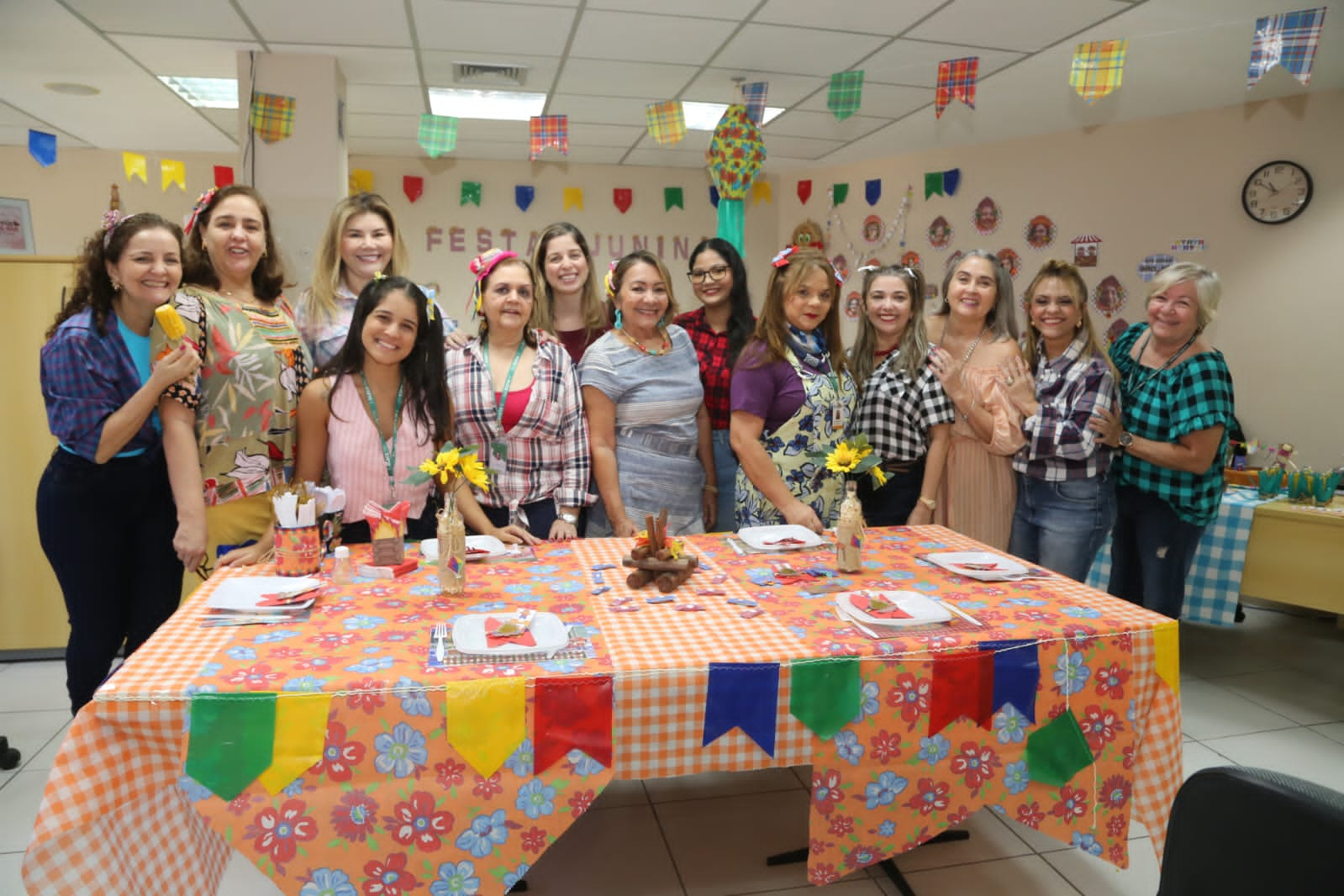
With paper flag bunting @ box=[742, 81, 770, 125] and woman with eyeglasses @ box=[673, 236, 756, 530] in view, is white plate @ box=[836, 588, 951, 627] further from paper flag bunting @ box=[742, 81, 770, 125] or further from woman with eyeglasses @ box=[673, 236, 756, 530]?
paper flag bunting @ box=[742, 81, 770, 125]

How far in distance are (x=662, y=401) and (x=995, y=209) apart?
14.9ft

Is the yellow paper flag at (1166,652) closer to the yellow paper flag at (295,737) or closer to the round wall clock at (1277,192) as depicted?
the yellow paper flag at (295,737)

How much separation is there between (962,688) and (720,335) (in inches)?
65.5

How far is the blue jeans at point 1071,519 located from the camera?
110 inches

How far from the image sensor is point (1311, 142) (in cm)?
489

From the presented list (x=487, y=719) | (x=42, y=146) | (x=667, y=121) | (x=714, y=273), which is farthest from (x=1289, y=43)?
(x=42, y=146)

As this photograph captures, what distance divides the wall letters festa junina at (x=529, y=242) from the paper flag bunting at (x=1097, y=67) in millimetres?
3746

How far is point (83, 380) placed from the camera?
215cm

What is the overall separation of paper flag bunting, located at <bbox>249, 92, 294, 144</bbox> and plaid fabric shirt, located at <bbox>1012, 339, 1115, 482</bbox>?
4.12 metres

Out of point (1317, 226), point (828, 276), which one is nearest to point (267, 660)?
point (828, 276)

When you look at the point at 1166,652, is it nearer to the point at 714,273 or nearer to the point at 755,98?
the point at 714,273

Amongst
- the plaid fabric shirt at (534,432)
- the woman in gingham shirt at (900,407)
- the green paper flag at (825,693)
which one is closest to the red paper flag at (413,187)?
the plaid fabric shirt at (534,432)

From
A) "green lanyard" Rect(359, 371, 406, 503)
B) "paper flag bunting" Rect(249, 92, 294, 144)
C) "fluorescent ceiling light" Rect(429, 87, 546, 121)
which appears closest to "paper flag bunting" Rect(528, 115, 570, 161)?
"fluorescent ceiling light" Rect(429, 87, 546, 121)

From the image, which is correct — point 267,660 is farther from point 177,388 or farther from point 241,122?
point 241,122
